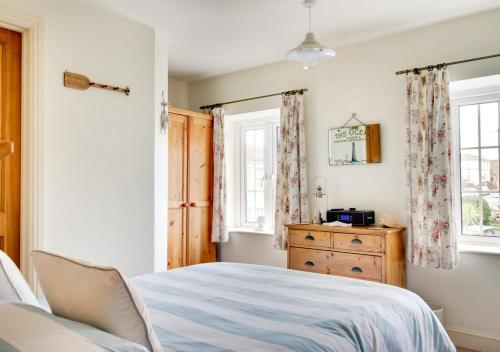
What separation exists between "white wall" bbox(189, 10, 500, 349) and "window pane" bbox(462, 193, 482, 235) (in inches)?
12.0

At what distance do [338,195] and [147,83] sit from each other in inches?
79.0

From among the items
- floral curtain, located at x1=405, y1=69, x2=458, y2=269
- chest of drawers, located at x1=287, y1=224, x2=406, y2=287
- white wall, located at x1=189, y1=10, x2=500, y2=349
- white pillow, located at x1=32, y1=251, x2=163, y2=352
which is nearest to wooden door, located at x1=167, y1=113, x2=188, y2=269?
white wall, located at x1=189, y1=10, x2=500, y2=349

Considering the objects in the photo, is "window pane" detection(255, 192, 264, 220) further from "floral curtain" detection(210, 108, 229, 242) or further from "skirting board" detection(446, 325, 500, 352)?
"skirting board" detection(446, 325, 500, 352)

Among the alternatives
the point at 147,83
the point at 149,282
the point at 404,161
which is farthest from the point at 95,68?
the point at 404,161

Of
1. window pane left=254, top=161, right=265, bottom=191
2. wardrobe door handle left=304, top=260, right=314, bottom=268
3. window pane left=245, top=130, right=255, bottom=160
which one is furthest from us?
window pane left=245, top=130, right=255, bottom=160

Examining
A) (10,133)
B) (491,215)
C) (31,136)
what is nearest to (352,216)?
(491,215)

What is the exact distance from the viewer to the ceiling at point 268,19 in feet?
10.2

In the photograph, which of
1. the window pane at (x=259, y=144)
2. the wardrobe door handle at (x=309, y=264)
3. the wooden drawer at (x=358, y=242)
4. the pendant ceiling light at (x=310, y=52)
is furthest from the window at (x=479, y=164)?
the window pane at (x=259, y=144)

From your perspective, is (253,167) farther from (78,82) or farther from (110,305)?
(110,305)

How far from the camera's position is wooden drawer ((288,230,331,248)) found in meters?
3.59

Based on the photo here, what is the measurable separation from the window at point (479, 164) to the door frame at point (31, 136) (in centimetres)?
325

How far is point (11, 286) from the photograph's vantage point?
150cm

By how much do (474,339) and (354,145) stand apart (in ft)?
6.01

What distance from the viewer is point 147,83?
3.55 m
